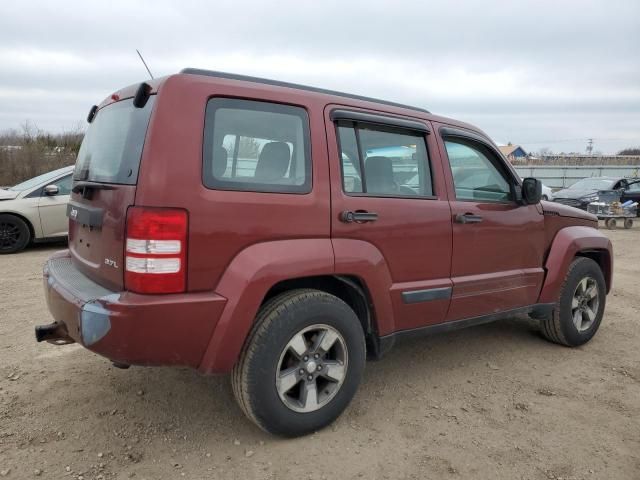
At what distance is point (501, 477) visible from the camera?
256 centimetres

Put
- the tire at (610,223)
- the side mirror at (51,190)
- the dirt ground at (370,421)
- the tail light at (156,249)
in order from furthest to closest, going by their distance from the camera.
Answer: the tire at (610,223) < the side mirror at (51,190) < the dirt ground at (370,421) < the tail light at (156,249)

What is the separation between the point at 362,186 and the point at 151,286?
1.34 meters

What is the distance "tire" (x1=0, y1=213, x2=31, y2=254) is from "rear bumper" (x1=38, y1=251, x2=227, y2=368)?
266 inches

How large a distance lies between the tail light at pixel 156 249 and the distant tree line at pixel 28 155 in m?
15.8

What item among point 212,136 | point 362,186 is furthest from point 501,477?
point 212,136

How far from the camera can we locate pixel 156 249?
237 cm

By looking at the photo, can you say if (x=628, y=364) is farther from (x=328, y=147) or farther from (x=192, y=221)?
(x=192, y=221)

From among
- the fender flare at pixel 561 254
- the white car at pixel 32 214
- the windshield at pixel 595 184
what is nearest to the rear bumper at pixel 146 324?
the fender flare at pixel 561 254

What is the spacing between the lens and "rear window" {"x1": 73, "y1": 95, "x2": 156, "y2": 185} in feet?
8.31

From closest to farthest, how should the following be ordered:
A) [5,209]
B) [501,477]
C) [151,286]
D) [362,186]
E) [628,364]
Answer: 1. [151,286]
2. [501,477]
3. [362,186]
4. [628,364]
5. [5,209]

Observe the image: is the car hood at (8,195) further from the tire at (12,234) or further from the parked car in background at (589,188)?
the parked car in background at (589,188)

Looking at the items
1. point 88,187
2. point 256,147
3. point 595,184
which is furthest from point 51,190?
point 595,184

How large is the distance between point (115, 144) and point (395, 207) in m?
1.64

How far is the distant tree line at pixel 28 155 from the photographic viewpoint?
621 inches
